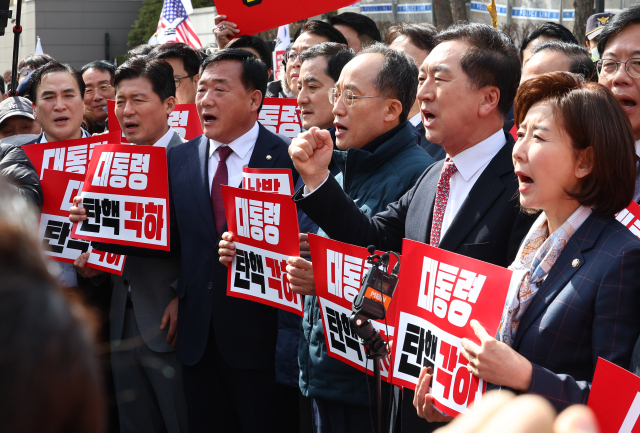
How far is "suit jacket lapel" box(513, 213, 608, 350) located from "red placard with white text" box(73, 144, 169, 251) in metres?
2.17

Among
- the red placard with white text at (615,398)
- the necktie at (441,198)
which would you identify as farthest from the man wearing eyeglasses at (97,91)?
the red placard with white text at (615,398)

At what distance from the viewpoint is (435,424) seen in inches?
91.5

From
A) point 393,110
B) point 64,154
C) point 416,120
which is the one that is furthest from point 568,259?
point 64,154

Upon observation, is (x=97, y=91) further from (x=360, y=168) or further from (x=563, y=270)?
(x=563, y=270)

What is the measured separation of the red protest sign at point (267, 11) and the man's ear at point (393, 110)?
6.06 ft

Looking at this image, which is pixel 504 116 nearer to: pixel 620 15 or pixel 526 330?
pixel 620 15

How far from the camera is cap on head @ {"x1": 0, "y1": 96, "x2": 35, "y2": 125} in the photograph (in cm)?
511

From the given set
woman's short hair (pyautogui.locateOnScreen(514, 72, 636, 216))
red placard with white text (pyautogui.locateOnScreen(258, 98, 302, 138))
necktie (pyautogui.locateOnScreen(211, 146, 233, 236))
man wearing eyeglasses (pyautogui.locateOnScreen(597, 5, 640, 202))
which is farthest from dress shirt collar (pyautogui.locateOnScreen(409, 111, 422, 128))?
woman's short hair (pyautogui.locateOnScreen(514, 72, 636, 216))

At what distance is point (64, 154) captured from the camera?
4125 mm

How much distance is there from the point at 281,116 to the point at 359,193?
2.28 meters

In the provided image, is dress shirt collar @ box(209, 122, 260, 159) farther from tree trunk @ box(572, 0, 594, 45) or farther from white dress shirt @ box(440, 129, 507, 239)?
tree trunk @ box(572, 0, 594, 45)

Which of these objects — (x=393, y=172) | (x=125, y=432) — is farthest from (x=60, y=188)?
(x=393, y=172)

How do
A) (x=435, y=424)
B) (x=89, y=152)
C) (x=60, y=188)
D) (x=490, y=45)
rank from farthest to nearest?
1. (x=89, y=152)
2. (x=60, y=188)
3. (x=490, y=45)
4. (x=435, y=424)

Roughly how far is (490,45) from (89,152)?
2707 millimetres
